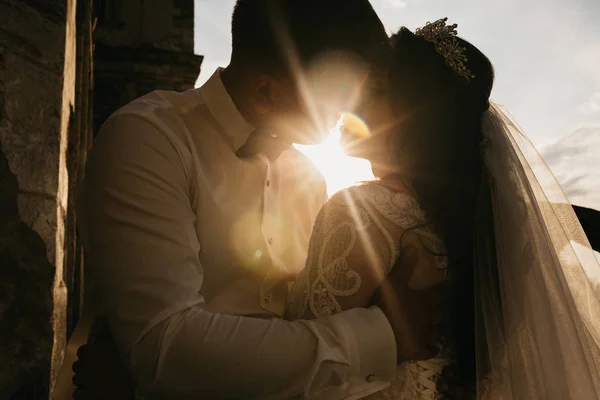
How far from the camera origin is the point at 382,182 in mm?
1779

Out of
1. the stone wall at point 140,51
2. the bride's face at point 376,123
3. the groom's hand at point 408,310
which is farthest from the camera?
the stone wall at point 140,51

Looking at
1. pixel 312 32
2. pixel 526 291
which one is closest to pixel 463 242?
pixel 526 291

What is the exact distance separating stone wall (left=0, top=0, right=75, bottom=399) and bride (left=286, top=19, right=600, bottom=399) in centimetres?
109

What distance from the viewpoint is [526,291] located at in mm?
1692

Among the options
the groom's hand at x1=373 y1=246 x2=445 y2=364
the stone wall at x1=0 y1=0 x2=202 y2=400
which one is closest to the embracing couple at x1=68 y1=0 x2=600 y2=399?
the groom's hand at x1=373 y1=246 x2=445 y2=364

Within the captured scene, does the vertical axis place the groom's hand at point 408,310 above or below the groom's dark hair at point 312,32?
below

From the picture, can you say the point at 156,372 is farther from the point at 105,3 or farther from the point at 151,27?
the point at 105,3

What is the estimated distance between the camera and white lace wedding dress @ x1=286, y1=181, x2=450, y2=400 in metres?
1.64

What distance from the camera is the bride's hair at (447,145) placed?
5.87 ft

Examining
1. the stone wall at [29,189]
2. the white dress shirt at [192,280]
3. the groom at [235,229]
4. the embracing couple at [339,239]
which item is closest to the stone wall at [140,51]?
the stone wall at [29,189]

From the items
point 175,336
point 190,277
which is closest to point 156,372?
point 175,336

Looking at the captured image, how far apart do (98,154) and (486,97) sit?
1504 mm

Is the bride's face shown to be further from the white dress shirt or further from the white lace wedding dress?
the white dress shirt

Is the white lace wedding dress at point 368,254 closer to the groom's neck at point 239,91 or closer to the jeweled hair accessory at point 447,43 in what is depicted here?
the jeweled hair accessory at point 447,43
